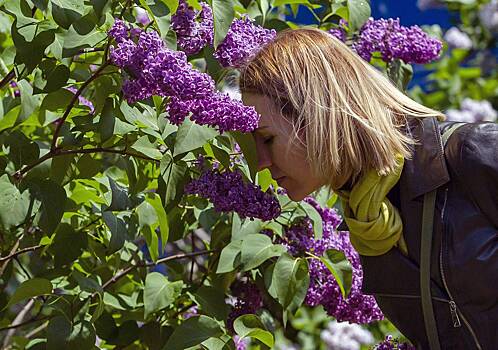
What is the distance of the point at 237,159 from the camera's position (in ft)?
6.52

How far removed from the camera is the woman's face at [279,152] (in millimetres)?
1902

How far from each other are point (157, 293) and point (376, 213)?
19.0 inches

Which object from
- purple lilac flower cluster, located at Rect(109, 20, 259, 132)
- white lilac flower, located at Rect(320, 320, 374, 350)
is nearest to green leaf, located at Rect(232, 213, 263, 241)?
purple lilac flower cluster, located at Rect(109, 20, 259, 132)

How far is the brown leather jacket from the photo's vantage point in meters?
1.83

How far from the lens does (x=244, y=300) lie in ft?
7.35

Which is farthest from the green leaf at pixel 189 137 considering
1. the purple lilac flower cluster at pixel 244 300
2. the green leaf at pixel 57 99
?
the purple lilac flower cluster at pixel 244 300

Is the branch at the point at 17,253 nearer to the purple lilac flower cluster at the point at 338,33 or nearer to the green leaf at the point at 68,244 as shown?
the green leaf at the point at 68,244

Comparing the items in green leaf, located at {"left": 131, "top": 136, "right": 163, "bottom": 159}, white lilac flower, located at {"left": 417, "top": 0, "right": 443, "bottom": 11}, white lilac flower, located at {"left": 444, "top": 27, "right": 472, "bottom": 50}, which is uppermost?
green leaf, located at {"left": 131, "top": 136, "right": 163, "bottom": 159}

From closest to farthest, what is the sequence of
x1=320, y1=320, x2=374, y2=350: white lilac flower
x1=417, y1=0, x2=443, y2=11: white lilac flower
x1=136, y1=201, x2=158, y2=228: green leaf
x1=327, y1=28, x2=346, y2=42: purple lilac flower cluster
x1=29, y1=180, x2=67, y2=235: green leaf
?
x1=29, y1=180, x2=67, y2=235: green leaf
x1=136, y1=201, x2=158, y2=228: green leaf
x1=327, y1=28, x2=346, y2=42: purple lilac flower cluster
x1=320, y1=320, x2=374, y2=350: white lilac flower
x1=417, y1=0, x2=443, y2=11: white lilac flower

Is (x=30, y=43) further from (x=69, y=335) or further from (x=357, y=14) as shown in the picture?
Result: (x=357, y=14)

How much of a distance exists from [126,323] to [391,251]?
617 millimetres

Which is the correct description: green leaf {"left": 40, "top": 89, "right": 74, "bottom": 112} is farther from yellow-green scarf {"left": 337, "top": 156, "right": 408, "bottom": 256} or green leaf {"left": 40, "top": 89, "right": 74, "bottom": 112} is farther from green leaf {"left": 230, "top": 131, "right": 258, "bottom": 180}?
yellow-green scarf {"left": 337, "top": 156, "right": 408, "bottom": 256}

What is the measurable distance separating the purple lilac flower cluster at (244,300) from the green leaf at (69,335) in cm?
35

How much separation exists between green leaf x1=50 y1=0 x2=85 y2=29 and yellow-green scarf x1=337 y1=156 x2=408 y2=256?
1.93 feet
